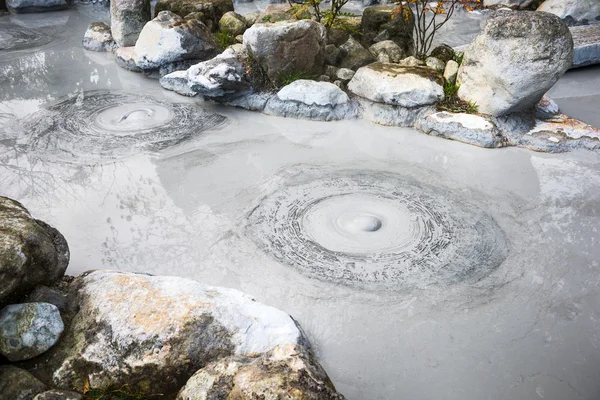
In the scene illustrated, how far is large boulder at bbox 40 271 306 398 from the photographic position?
2.61 metres

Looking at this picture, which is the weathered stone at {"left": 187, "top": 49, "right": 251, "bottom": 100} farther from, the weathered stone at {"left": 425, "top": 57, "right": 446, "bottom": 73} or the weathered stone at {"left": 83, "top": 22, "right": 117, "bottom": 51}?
the weathered stone at {"left": 83, "top": 22, "right": 117, "bottom": 51}

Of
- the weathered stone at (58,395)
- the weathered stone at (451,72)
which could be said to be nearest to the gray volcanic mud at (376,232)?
the weathered stone at (58,395)

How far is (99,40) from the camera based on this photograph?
9.21 meters

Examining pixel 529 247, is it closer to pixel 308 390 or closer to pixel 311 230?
pixel 311 230

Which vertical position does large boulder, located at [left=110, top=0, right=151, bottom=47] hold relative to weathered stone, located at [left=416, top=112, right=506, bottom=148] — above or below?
above

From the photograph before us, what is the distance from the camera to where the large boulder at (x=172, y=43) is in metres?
7.43

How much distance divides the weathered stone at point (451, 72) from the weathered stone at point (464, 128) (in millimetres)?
745

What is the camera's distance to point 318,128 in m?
6.32

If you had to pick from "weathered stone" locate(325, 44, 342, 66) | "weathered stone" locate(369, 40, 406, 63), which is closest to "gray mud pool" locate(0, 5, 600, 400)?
"weathered stone" locate(325, 44, 342, 66)

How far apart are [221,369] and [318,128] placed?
4337 millimetres

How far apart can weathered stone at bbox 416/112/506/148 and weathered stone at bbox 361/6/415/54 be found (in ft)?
8.24

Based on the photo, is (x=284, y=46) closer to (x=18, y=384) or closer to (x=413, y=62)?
(x=413, y=62)

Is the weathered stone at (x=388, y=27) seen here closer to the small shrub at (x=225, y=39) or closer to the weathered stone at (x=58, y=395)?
the small shrub at (x=225, y=39)

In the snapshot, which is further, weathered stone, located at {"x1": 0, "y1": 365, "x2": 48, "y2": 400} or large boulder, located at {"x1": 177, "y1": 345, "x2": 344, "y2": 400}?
weathered stone, located at {"x1": 0, "y1": 365, "x2": 48, "y2": 400}
